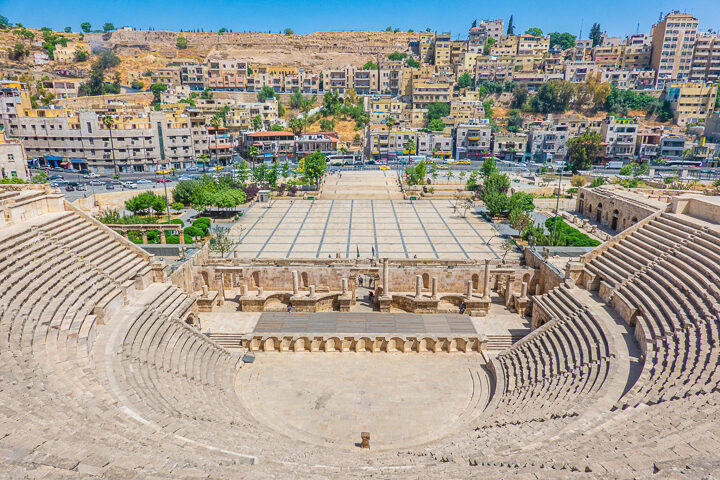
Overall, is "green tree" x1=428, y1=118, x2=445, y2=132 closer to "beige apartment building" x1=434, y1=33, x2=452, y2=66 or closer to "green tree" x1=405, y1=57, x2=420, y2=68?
"green tree" x1=405, y1=57, x2=420, y2=68

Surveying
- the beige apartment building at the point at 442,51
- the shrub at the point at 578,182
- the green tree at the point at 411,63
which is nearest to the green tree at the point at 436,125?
the shrub at the point at 578,182

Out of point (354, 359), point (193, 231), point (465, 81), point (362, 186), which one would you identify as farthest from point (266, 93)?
point (354, 359)

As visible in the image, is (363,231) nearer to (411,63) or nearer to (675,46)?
(411,63)

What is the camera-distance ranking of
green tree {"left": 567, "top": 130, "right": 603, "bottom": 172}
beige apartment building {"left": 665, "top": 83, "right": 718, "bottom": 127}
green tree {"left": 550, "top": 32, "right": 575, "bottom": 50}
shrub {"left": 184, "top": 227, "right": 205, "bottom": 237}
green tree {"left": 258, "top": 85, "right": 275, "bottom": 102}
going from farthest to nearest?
green tree {"left": 550, "top": 32, "right": 575, "bottom": 50}
green tree {"left": 258, "top": 85, "right": 275, "bottom": 102}
beige apartment building {"left": 665, "top": 83, "right": 718, "bottom": 127}
green tree {"left": 567, "top": 130, "right": 603, "bottom": 172}
shrub {"left": 184, "top": 227, "right": 205, "bottom": 237}

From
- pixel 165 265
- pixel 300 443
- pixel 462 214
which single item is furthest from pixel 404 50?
pixel 300 443

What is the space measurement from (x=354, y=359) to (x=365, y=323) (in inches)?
125

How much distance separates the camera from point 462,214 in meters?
57.6

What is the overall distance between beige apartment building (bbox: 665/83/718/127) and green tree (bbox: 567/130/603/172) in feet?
143

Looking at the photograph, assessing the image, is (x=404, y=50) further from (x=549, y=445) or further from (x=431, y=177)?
(x=549, y=445)

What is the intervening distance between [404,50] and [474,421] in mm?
178017

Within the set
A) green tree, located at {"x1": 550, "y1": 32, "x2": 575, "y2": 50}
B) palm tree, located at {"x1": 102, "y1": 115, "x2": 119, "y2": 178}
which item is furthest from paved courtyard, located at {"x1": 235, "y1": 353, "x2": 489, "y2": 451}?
green tree, located at {"x1": 550, "y1": 32, "x2": 575, "y2": 50}

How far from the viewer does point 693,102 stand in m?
108

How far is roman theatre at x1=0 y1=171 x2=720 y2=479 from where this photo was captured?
12750 millimetres

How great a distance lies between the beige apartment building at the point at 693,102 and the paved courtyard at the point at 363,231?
81.8 meters
